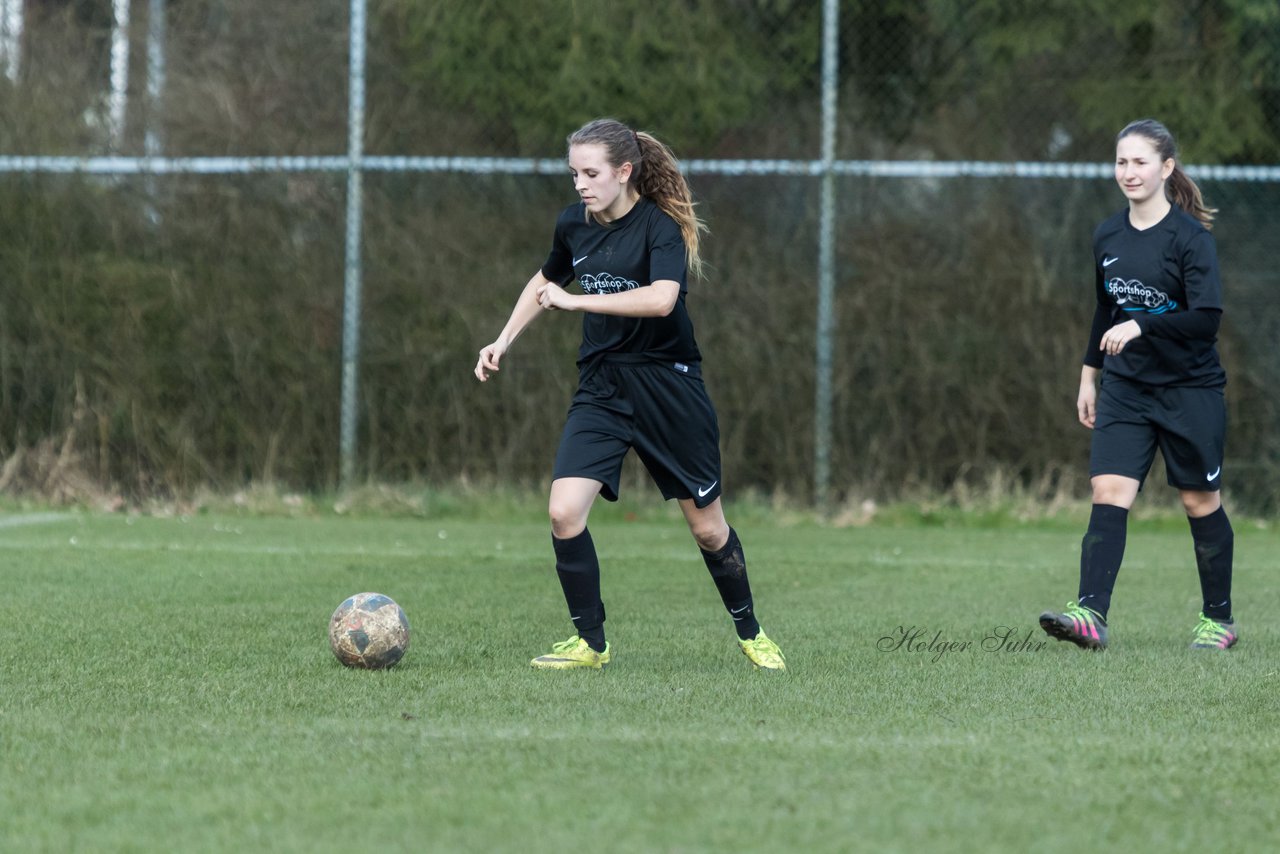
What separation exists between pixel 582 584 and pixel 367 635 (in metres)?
0.71

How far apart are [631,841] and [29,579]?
502 centimetres

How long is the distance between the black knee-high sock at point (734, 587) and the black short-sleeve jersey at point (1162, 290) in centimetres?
164

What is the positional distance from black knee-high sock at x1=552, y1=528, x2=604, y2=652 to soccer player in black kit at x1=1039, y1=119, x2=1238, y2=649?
1665 mm

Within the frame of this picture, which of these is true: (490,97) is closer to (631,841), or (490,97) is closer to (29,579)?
(29,579)

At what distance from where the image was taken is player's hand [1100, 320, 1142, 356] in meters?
5.76

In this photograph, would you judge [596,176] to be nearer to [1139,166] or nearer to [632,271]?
[632,271]

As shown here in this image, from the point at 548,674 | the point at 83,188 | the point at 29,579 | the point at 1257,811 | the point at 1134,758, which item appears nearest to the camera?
the point at 1257,811

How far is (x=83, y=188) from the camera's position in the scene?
11.8 meters

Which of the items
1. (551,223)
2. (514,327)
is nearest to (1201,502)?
(514,327)

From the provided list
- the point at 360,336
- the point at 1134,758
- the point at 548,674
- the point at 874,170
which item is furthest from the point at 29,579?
the point at 874,170

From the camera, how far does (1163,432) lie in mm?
6219

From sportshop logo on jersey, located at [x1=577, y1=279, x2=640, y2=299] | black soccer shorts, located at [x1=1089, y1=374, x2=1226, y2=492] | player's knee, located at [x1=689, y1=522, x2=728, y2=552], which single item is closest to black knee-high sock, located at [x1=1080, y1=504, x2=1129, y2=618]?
black soccer shorts, located at [x1=1089, y1=374, x2=1226, y2=492]

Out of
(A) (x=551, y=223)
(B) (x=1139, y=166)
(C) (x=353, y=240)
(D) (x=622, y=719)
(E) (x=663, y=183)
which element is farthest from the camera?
(A) (x=551, y=223)

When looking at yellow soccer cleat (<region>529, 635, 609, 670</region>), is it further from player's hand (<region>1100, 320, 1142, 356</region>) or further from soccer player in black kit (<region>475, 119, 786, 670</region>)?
player's hand (<region>1100, 320, 1142, 356</region>)
